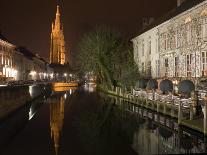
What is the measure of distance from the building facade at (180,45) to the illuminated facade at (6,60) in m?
34.9

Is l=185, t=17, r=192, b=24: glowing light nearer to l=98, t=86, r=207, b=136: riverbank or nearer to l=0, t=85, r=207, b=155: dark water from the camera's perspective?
l=98, t=86, r=207, b=136: riverbank

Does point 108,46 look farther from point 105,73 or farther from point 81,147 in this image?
point 81,147

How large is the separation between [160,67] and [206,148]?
29.8 metres

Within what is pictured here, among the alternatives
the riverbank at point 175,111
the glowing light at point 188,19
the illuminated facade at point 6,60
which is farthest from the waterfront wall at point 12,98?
the illuminated facade at point 6,60

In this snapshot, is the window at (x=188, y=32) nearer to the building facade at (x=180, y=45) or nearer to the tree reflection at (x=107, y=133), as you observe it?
the building facade at (x=180, y=45)

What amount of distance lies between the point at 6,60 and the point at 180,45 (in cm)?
5211

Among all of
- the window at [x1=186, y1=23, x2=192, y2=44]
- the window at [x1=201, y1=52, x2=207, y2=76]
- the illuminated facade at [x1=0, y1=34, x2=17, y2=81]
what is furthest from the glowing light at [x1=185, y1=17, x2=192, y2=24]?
the illuminated facade at [x1=0, y1=34, x2=17, y2=81]

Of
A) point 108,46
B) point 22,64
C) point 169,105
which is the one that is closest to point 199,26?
point 169,105

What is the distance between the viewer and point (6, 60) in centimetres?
7719

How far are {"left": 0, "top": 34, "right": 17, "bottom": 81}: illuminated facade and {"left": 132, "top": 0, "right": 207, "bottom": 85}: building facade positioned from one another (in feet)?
114

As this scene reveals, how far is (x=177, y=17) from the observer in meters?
36.1

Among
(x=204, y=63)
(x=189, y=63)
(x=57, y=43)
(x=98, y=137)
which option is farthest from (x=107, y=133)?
(x=57, y=43)

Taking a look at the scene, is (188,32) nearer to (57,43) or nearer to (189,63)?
(189,63)

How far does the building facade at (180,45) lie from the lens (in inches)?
1196
